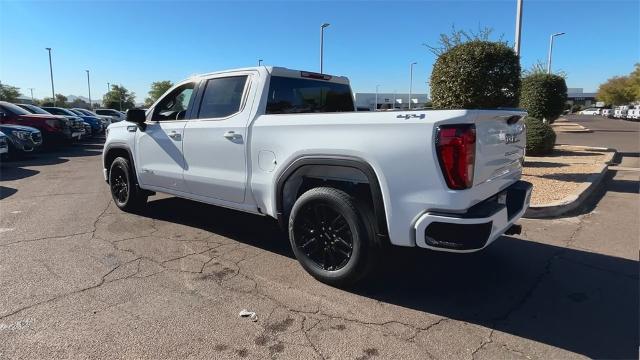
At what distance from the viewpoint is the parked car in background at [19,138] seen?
1280 cm

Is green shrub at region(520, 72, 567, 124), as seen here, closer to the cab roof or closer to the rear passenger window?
the cab roof

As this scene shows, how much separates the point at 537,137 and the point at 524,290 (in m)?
10.1

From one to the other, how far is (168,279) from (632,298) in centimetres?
398

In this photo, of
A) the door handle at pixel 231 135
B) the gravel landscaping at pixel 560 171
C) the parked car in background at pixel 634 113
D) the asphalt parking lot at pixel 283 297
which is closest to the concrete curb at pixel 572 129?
the gravel landscaping at pixel 560 171

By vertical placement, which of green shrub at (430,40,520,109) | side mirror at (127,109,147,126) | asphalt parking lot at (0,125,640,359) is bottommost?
asphalt parking lot at (0,125,640,359)

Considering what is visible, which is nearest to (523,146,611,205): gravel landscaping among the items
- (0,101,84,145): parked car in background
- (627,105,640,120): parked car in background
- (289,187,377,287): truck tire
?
(289,187,377,287): truck tire

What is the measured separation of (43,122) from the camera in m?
15.2

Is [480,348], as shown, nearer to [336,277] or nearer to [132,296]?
[336,277]

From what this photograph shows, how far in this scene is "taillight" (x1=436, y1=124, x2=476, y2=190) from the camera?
9.85 feet

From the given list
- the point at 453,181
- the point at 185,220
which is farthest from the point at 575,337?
the point at 185,220

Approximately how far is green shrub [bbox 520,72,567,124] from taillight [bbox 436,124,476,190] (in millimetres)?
10924

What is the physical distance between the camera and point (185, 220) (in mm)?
6004

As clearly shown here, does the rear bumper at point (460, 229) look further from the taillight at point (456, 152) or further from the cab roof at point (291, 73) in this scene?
the cab roof at point (291, 73)

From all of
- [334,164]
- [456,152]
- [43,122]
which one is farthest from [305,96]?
[43,122]
